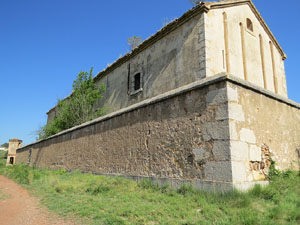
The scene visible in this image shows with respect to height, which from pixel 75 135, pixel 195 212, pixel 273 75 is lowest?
pixel 195 212

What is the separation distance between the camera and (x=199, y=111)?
18.7 ft

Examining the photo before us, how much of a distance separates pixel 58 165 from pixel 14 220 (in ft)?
29.1

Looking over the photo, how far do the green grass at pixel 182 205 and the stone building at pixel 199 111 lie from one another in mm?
385

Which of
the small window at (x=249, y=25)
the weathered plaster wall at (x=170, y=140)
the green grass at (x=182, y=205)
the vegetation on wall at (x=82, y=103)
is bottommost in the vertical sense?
the green grass at (x=182, y=205)

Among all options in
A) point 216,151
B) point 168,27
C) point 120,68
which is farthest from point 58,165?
point 216,151

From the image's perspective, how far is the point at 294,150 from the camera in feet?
23.0

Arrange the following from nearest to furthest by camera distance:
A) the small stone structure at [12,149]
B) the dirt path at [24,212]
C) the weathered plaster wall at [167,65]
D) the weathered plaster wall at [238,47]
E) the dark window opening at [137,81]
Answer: the dirt path at [24,212] < the weathered plaster wall at [238,47] < the weathered plaster wall at [167,65] < the dark window opening at [137,81] < the small stone structure at [12,149]

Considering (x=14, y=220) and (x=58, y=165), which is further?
(x=58, y=165)

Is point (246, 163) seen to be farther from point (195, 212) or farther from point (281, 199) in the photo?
point (195, 212)

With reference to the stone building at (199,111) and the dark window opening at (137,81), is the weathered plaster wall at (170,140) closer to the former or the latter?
the stone building at (199,111)

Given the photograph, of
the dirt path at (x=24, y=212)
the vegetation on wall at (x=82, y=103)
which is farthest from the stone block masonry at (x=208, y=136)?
the vegetation on wall at (x=82, y=103)

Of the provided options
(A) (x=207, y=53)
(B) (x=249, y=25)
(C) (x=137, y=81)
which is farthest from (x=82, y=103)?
(B) (x=249, y=25)

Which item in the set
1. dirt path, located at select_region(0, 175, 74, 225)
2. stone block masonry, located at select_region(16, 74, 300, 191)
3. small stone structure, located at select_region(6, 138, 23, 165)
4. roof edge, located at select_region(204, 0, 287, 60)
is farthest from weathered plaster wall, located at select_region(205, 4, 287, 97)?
small stone structure, located at select_region(6, 138, 23, 165)

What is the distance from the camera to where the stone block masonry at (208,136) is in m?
5.09
